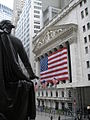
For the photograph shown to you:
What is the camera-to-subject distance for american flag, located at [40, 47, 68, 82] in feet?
152

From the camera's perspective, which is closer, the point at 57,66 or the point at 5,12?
the point at 57,66

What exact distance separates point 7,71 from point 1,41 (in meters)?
0.95

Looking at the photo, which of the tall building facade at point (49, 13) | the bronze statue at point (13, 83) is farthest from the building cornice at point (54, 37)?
the bronze statue at point (13, 83)

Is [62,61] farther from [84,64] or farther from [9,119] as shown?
[9,119]

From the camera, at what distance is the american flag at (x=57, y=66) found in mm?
46312

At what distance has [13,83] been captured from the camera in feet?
17.2

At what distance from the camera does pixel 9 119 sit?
197 inches

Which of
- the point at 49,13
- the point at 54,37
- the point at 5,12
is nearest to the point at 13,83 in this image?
the point at 54,37

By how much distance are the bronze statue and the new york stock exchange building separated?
31.4 metres

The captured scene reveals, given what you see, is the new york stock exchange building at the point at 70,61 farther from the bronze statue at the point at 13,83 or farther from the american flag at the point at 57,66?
the bronze statue at the point at 13,83

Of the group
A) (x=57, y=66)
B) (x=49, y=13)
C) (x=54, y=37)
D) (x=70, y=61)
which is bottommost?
(x=57, y=66)

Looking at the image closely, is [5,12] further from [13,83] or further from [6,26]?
[13,83]

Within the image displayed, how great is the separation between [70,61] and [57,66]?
147 inches

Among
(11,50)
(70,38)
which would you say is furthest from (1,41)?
(70,38)
